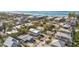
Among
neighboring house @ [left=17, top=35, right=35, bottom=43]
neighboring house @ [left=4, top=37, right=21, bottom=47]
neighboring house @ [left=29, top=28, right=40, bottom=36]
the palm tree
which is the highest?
the palm tree

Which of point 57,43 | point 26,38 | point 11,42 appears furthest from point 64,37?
point 11,42

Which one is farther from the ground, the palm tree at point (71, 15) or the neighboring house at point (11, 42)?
the palm tree at point (71, 15)

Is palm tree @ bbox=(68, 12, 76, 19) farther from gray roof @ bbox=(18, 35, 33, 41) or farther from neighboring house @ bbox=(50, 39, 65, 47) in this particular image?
gray roof @ bbox=(18, 35, 33, 41)

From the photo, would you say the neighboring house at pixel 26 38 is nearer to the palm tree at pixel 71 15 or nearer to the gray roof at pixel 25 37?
the gray roof at pixel 25 37

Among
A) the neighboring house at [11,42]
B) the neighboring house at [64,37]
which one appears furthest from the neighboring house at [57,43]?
the neighboring house at [11,42]

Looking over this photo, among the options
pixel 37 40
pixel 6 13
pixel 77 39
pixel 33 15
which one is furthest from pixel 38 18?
pixel 77 39

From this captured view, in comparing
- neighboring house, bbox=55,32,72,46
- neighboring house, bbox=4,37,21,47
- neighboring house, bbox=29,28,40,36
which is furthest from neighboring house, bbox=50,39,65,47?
neighboring house, bbox=4,37,21,47

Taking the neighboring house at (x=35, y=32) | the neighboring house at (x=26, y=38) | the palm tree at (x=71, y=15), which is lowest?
the neighboring house at (x=26, y=38)

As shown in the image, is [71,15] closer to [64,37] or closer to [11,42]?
[64,37]

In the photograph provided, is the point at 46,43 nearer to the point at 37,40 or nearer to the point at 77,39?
the point at 37,40

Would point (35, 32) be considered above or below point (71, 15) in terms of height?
below
